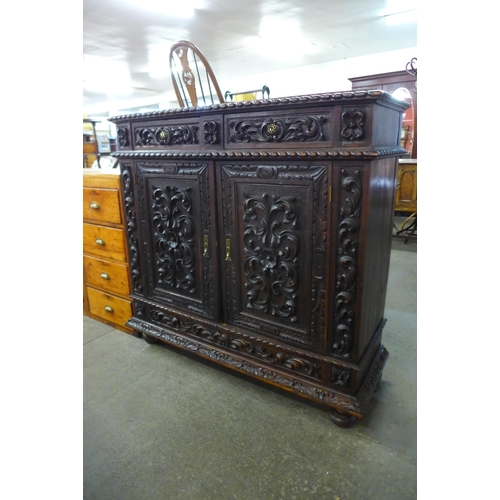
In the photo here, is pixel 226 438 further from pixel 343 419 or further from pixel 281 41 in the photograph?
pixel 281 41

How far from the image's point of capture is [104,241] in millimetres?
1954

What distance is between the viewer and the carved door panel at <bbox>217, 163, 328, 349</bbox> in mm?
1238

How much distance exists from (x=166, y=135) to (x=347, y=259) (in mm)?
948

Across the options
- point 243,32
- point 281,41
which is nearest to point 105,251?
point 243,32

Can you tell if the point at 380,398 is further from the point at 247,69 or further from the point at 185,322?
the point at 247,69

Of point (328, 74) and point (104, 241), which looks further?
point (328, 74)

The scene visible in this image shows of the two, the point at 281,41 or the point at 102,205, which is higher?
the point at 281,41

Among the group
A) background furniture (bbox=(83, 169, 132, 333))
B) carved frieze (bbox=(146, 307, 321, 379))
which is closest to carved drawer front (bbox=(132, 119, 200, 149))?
background furniture (bbox=(83, 169, 132, 333))

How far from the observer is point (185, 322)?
1.72m

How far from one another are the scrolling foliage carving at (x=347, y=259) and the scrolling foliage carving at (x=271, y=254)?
172mm

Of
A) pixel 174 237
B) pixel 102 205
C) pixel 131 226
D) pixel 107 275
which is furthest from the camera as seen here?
pixel 107 275

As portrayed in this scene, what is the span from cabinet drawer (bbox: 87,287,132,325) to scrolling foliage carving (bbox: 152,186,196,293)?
426 mm

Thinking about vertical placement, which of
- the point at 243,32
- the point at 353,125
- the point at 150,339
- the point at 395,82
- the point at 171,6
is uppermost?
the point at 243,32
